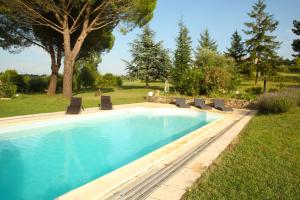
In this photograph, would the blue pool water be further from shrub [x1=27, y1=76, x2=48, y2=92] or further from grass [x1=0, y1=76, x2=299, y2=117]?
shrub [x1=27, y1=76, x2=48, y2=92]

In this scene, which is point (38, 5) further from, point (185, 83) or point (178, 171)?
point (178, 171)

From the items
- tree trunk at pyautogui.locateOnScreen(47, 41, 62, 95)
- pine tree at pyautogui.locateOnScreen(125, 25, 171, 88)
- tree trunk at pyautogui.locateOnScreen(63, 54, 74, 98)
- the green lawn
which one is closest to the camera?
the green lawn

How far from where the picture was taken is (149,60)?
28.7 m

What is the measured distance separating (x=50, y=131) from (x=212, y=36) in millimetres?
42509

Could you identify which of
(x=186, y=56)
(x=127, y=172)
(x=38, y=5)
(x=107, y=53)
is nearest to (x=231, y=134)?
(x=127, y=172)

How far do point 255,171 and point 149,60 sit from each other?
2546cm

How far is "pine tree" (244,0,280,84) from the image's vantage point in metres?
34.8

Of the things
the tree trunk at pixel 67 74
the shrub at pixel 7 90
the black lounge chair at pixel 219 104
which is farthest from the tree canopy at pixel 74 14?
the black lounge chair at pixel 219 104

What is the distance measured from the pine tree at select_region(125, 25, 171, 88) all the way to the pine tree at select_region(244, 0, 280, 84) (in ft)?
50.5

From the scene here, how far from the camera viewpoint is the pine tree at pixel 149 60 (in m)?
→ 28.5

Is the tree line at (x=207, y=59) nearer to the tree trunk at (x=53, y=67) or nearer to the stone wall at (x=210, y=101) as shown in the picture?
the stone wall at (x=210, y=101)

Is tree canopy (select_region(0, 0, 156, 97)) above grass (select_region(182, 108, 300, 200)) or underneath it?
above

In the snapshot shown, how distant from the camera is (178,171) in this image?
164 inches

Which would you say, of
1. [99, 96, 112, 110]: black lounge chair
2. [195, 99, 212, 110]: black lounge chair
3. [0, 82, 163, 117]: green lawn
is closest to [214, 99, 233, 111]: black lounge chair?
Result: [195, 99, 212, 110]: black lounge chair
